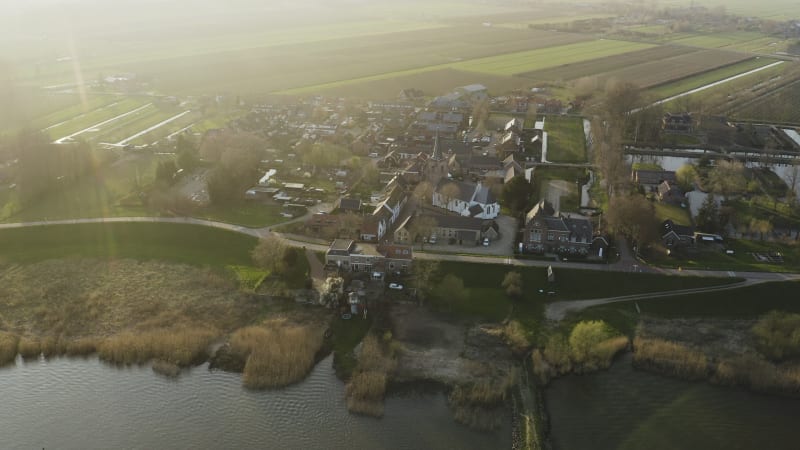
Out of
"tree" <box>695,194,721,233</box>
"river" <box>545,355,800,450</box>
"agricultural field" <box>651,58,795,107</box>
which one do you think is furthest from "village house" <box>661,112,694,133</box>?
"river" <box>545,355,800,450</box>

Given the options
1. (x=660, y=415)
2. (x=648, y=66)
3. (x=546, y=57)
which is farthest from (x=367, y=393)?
(x=546, y=57)

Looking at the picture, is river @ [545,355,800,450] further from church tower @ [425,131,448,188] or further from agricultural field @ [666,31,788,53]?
agricultural field @ [666,31,788,53]

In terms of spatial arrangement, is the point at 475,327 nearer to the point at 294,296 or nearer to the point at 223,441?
the point at 294,296

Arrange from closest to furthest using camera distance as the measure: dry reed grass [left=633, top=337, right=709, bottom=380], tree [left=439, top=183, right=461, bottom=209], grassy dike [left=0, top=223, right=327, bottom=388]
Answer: dry reed grass [left=633, top=337, right=709, bottom=380] < grassy dike [left=0, top=223, right=327, bottom=388] < tree [left=439, top=183, right=461, bottom=209]

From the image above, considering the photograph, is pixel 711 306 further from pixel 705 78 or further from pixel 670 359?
pixel 705 78

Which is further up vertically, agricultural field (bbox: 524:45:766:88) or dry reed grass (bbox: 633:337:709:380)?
agricultural field (bbox: 524:45:766:88)

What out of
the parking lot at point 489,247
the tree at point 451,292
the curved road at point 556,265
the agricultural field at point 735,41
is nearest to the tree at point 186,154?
the curved road at point 556,265
